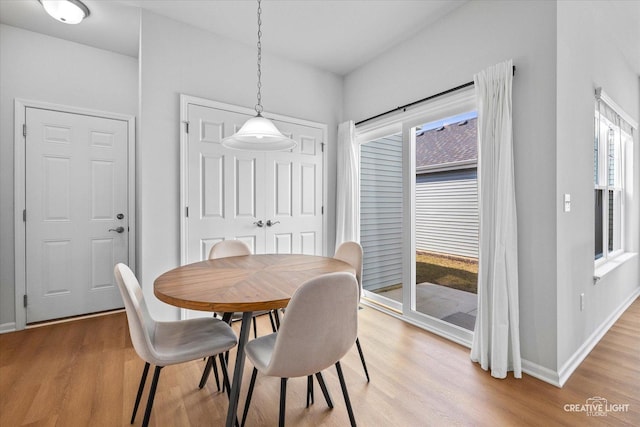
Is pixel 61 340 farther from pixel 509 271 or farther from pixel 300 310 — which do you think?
pixel 509 271

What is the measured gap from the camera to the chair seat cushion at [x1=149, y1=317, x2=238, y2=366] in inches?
52.0

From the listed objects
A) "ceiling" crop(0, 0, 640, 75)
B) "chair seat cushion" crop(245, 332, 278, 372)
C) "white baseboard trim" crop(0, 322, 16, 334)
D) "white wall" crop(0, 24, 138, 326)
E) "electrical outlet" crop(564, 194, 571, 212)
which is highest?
"ceiling" crop(0, 0, 640, 75)

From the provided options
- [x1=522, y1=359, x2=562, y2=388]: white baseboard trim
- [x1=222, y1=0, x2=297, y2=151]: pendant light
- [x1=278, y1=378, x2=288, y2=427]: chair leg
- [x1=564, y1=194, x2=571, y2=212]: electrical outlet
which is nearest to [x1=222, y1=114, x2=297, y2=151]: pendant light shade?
[x1=222, y1=0, x2=297, y2=151]: pendant light

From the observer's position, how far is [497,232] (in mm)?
2012

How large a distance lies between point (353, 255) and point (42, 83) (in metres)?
Answer: 3.39

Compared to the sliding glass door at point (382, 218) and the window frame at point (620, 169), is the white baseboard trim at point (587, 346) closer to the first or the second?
the window frame at point (620, 169)

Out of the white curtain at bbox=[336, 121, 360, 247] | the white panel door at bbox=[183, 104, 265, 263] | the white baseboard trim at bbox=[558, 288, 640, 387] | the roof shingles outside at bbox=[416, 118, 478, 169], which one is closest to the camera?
the white baseboard trim at bbox=[558, 288, 640, 387]

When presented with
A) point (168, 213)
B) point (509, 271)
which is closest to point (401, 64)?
point (509, 271)

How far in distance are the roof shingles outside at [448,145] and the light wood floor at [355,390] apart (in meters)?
1.61

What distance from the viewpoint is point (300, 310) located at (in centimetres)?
111

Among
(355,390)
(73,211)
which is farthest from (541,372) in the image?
(73,211)

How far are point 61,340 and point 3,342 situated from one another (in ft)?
1.48

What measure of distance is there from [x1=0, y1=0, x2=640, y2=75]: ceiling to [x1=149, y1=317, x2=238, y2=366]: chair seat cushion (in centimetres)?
250

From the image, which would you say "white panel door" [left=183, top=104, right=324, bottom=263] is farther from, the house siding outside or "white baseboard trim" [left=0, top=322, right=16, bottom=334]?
"white baseboard trim" [left=0, top=322, right=16, bottom=334]
